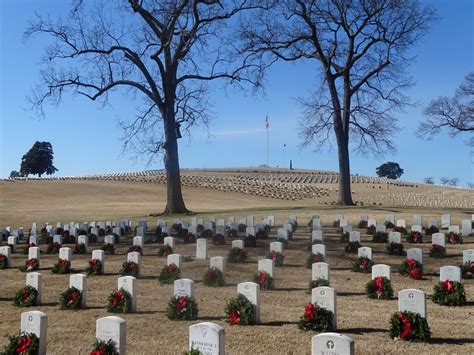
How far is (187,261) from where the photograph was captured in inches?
601

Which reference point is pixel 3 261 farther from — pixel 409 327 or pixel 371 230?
pixel 371 230

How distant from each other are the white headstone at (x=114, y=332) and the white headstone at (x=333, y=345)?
245cm

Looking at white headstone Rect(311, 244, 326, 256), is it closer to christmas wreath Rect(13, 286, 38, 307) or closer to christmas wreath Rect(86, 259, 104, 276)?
christmas wreath Rect(86, 259, 104, 276)

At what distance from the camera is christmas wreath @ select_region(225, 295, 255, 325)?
28.7 feet

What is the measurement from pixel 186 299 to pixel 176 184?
20559mm

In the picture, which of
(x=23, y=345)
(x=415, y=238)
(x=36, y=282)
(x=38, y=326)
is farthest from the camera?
(x=415, y=238)

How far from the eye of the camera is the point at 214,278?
39.5ft

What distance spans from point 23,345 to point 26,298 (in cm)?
389

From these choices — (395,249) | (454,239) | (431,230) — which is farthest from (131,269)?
(431,230)

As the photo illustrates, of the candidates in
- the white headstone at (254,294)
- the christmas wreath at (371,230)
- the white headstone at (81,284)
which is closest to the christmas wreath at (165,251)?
the white headstone at (81,284)

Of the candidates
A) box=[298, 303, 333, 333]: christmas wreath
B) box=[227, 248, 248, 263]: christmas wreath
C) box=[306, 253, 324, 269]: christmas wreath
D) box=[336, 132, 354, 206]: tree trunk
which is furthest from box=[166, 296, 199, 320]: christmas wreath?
box=[336, 132, 354, 206]: tree trunk

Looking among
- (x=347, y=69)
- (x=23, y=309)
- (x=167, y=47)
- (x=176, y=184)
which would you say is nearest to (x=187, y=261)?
(x=23, y=309)

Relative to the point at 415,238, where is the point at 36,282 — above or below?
below

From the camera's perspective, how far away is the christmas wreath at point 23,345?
693 cm
